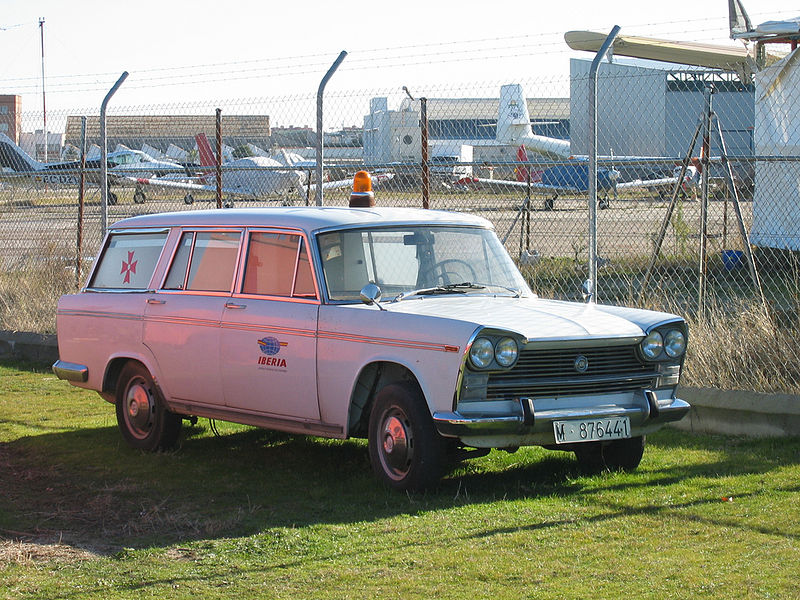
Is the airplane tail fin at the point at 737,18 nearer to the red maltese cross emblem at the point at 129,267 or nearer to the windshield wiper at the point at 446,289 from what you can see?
the windshield wiper at the point at 446,289

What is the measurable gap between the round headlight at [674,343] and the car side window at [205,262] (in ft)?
9.58

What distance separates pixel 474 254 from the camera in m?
7.55

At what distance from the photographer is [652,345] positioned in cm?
673

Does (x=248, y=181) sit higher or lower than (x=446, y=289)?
higher

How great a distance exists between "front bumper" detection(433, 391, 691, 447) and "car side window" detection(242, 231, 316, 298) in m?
1.45

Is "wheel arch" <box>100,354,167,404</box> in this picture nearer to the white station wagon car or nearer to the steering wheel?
the white station wagon car

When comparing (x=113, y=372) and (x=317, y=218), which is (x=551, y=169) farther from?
(x=317, y=218)

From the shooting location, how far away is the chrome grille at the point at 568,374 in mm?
6289

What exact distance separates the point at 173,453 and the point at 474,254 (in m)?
2.60

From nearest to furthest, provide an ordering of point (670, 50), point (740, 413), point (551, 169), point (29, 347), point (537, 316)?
point (537, 316), point (740, 413), point (29, 347), point (670, 50), point (551, 169)

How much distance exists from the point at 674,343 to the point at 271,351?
2.53 metres

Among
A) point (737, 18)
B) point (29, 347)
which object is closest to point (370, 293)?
point (29, 347)

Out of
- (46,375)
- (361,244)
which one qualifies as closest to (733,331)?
(361,244)

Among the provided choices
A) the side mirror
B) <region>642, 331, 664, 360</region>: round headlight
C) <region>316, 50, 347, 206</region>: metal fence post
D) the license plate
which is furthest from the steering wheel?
<region>316, 50, 347, 206</region>: metal fence post
